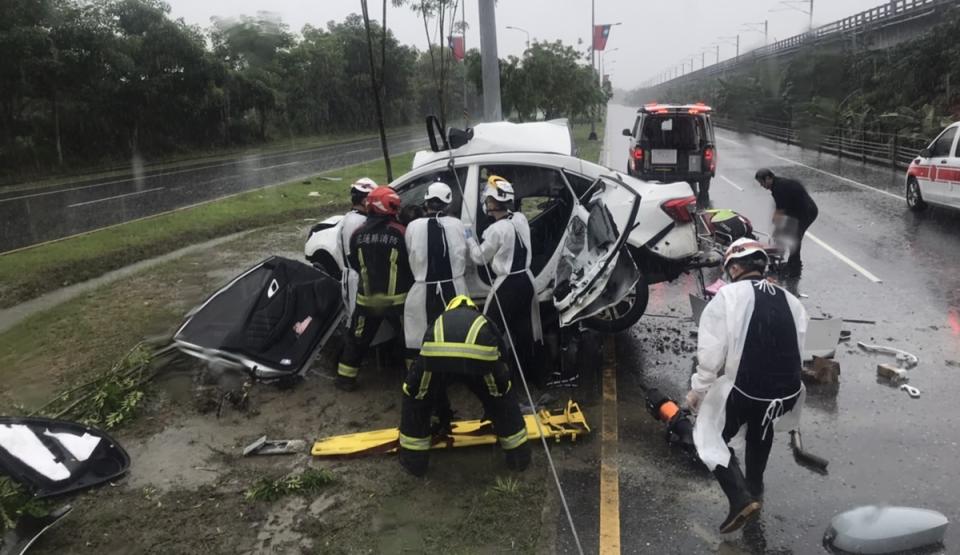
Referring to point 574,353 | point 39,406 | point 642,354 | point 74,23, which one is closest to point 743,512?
point 574,353

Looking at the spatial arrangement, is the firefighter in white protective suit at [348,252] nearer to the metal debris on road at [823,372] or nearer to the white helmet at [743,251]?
the white helmet at [743,251]

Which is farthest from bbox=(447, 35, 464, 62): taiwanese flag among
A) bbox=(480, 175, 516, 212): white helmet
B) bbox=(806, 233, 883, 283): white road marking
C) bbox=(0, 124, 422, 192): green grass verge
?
bbox=(0, 124, 422, 192): green grass verge

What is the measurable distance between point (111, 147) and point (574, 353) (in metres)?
29.2

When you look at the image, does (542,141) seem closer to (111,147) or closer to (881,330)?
(881,330)

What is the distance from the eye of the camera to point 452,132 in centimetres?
625

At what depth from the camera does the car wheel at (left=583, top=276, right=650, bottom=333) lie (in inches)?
229

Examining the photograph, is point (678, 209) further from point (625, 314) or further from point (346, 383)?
point (346, 383)

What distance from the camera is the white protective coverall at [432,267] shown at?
5.01 m

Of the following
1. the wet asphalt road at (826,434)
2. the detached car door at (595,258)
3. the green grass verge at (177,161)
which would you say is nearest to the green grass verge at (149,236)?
the detached car door at (595,258)

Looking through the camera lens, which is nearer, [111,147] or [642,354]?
[642,354]

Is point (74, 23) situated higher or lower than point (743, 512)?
higher

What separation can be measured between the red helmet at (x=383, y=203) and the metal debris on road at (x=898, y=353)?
4256 millimetres

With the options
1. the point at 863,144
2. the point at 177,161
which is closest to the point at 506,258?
the point at 863,144

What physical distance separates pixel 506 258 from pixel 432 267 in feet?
1.83
